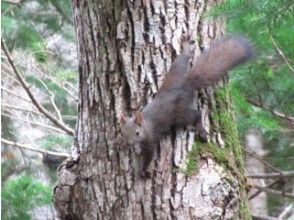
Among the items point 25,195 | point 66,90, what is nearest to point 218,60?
point 66,90

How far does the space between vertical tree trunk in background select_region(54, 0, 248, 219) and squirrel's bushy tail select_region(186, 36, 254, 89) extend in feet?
0.18

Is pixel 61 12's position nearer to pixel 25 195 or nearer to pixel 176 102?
pixel 25 195

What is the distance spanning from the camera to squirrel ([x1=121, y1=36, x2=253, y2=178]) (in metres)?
2.13

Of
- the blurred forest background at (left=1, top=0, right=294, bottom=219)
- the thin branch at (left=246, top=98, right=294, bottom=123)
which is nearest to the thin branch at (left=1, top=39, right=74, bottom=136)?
the blurred forest background at (left=1, top=0, right=294, bottom=219)

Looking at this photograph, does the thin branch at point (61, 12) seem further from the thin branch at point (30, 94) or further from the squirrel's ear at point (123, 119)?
the squirrel's ear at point (123, 119)

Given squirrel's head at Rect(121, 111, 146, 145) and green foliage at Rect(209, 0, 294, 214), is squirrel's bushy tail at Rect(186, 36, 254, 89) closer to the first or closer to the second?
green foliage at Rect(209, 0, 294, 214)

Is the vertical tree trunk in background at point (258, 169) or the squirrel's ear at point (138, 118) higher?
the vertical tree trunk in background at point (258, 169)

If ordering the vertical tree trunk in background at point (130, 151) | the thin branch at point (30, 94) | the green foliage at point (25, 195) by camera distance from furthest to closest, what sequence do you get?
the green foliage at point (25, 195), the thin branch at point (30, 94), the vertical tree trunk in background at point (130, 151)

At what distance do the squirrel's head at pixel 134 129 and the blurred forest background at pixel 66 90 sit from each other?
40 cm

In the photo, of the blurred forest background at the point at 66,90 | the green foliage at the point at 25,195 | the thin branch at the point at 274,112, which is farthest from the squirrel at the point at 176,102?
the green foliage at the point at 25,195

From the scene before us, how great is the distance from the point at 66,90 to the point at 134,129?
5.27 feet

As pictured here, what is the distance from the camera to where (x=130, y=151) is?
7.13 ft

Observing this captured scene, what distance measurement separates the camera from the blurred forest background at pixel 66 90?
2.54m

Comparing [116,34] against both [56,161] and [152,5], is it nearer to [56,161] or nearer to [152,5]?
[152,5]
